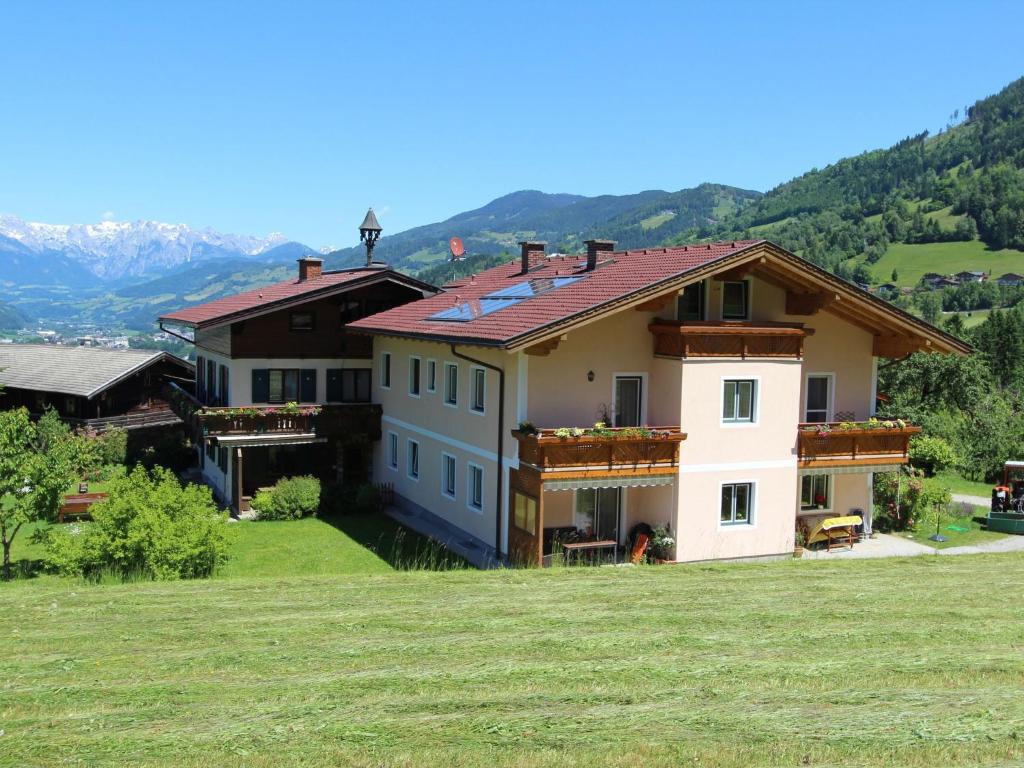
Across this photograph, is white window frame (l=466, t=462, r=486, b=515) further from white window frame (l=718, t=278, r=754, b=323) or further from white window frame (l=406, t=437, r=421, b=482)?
white window frame (l=718, t=278, r=754, b=323)

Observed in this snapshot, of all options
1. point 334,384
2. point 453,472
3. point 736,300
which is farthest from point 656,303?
point 334,384

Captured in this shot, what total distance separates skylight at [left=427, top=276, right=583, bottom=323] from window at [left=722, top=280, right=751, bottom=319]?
3.65 m

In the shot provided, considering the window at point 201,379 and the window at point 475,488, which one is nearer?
the window at point 475,488

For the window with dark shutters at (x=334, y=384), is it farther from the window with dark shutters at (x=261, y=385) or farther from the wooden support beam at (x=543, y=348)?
the wooden support beam at (x=543, y=348)

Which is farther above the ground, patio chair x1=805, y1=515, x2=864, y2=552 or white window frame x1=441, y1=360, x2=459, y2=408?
white window frame x1=441, y1=360, x2=459, y2=408

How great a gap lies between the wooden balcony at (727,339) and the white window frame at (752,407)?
0.52m

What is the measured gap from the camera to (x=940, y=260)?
163875 mm

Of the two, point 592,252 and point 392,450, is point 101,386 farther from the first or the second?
point 592,252

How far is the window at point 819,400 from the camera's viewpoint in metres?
23.1

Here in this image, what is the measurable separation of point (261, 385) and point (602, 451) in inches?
536

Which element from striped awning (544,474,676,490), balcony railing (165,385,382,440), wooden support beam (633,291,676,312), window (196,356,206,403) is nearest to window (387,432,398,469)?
balcony railing (165,385,382,440)

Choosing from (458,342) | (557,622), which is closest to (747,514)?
(458,342)

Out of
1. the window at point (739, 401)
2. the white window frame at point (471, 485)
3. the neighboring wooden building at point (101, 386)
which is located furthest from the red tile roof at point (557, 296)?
the neighboring wooden building at point (101, 386)

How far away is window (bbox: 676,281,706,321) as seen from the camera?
2106cm
